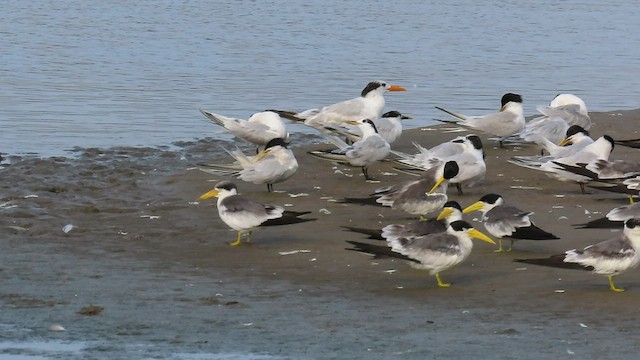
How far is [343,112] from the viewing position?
14617 mm

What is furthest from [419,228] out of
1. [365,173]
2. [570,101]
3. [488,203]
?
[570,101]

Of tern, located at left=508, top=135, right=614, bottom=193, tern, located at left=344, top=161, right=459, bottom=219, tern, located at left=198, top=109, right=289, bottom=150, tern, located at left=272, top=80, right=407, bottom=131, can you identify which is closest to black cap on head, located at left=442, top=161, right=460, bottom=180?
tern, located at left=344, top=161, right=459, bottom=219

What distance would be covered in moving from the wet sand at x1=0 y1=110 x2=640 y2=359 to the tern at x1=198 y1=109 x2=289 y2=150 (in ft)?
4.18

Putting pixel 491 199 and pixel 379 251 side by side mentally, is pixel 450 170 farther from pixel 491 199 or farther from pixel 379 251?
pixel 379 251

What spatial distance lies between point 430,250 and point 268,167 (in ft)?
11.9

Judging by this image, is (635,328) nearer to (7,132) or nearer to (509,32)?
(7,132)

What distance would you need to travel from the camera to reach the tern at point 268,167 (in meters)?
11.8

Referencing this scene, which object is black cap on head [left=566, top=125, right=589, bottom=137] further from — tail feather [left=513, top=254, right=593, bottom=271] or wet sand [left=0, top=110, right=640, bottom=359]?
tail feather [left=513, top=254, right=593, bottom=271]

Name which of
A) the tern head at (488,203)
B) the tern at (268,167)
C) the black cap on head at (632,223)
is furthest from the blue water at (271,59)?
the black cap on head at (632,223)

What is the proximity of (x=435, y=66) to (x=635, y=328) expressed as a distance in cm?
1585

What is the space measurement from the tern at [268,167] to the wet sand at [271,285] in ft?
0.61

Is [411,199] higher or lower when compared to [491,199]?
lower

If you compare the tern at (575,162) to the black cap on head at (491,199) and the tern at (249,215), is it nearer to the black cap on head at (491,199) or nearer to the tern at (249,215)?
the black cap on head at (491,199)

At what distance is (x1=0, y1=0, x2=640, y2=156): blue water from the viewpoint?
56.4 feet
